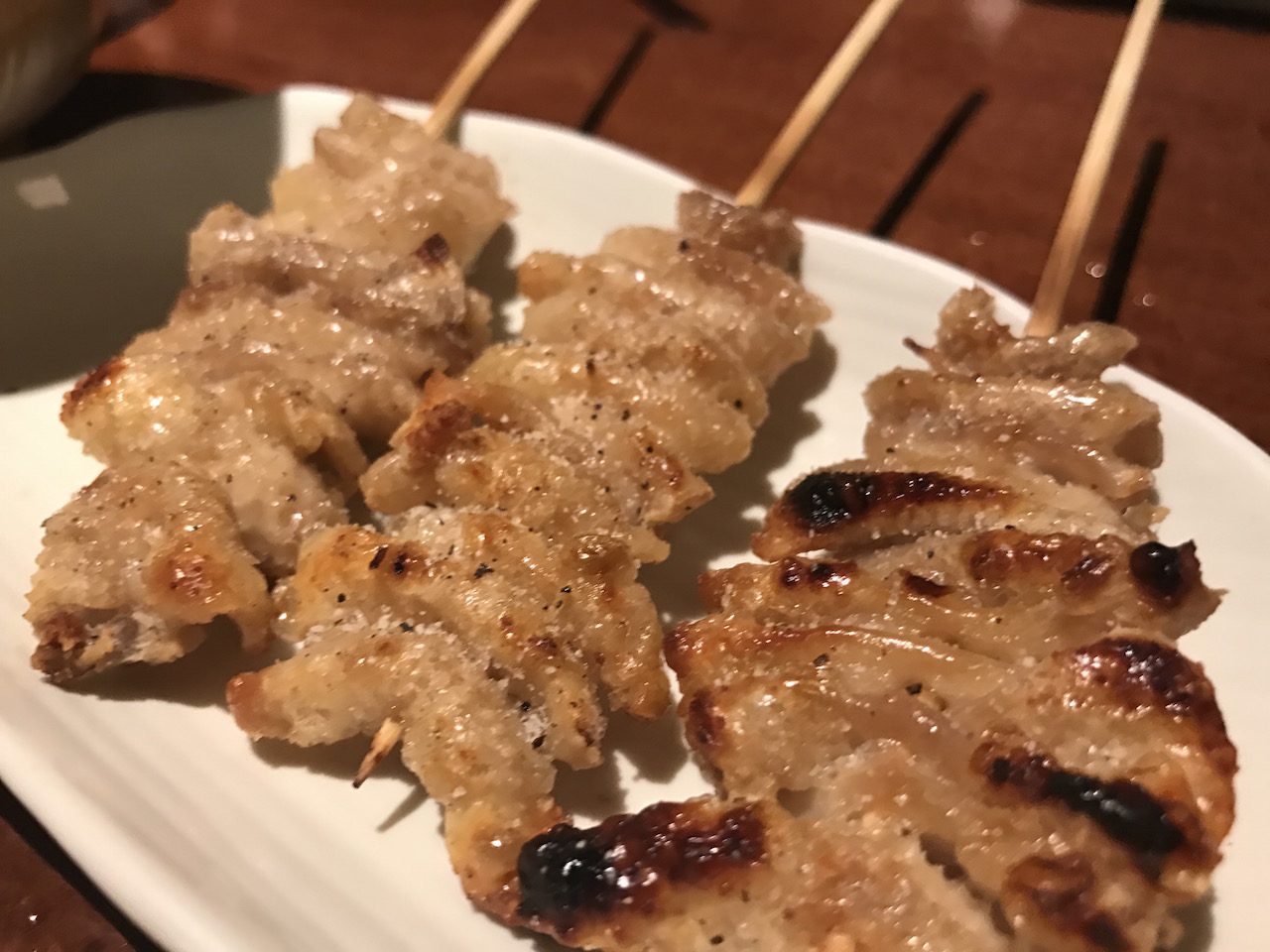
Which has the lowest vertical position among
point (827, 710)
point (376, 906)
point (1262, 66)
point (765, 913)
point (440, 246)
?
point (376, 906)

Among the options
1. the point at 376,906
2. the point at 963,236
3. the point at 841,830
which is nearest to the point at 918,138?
the point at 963,236

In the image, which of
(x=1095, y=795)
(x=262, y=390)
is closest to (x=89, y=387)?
(x=262, y=390)

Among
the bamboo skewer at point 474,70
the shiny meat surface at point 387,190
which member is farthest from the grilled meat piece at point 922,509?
the bamboo skewer at point 474,70

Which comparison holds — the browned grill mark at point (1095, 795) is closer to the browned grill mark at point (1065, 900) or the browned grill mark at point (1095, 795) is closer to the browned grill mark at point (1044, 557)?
the browned grill mark at point (1065, 900)

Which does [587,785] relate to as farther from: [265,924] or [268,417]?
[268,417]

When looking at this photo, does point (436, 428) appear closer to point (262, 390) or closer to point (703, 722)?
point (262, 390)

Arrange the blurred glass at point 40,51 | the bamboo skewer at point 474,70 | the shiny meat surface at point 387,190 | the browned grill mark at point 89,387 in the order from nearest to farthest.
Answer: the browned grill mark at point 89,387, the shiny meat surface at point 387,190, the blurred glass at point 40,51, the bamboo skewer at point 474,70
